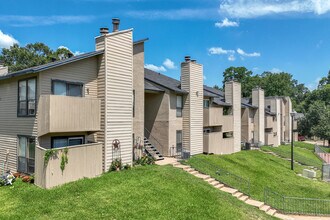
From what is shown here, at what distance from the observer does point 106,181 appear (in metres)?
13.6

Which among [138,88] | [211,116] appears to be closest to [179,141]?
[211,116]

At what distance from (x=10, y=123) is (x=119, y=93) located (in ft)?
22.4

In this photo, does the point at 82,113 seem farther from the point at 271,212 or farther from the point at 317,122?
the point at 317,122

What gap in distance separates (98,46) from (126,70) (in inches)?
87.6

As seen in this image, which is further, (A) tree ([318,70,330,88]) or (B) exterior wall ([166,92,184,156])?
(A) tree ([318,70,330,88])

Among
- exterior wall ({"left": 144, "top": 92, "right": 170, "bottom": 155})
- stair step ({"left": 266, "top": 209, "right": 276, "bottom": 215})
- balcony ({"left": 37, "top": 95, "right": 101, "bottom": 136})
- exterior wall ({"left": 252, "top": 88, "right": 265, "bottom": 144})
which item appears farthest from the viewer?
exterior wall ({"left": 252, "top": 88, "right": 265, "bottom": 144})

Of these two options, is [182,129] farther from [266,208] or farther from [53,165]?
[53,165]

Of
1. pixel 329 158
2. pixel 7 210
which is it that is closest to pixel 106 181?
pixel 7 210

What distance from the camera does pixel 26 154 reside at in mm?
15039

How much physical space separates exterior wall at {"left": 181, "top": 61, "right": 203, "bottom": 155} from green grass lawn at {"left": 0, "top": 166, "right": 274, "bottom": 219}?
8.88 metres

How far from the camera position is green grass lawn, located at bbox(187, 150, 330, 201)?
65.8 feet

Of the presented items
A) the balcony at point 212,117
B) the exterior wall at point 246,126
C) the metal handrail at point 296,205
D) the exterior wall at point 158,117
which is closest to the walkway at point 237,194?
the metal handrail at point 296,205

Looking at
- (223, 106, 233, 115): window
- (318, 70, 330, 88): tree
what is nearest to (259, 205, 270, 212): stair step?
(223, 106, 233, 115): window

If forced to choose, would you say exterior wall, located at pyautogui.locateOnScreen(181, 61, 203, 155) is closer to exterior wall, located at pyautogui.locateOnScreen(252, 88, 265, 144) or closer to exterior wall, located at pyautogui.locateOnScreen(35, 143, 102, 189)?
exterior wall, located at pyautogui.locateOnScreen(35, 143, 102, 189)
